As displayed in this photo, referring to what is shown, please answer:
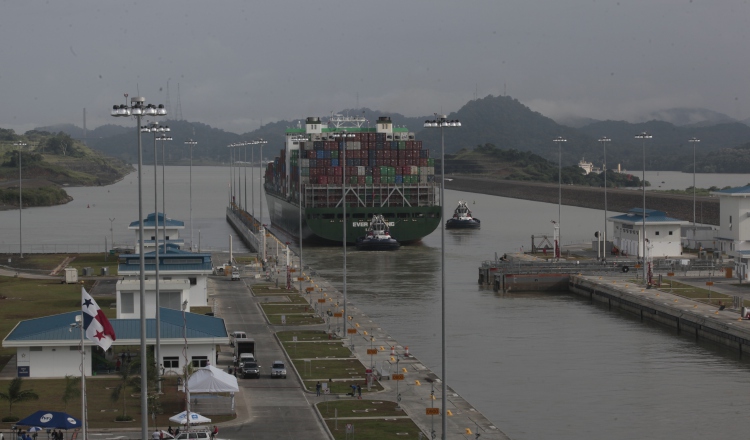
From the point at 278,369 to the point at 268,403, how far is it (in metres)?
3.87

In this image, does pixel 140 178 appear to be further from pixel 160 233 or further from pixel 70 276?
pixel 160 233

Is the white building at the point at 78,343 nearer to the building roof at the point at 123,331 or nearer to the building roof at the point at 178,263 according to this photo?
the building roof at the point at 123,331

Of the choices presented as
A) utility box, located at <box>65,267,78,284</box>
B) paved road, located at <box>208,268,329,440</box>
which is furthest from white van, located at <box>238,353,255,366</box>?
utility box, located at <box>65,267,78,284</box>

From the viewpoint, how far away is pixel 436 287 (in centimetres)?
6744

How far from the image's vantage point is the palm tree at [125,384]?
1227 inches

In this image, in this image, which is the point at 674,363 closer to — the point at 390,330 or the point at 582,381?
the point at 582,381

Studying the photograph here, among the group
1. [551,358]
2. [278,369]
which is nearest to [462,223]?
[551,358]

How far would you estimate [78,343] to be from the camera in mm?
35688

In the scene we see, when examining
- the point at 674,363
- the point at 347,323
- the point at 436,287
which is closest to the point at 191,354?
the point at 347,323

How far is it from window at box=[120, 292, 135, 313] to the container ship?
48.4 meters

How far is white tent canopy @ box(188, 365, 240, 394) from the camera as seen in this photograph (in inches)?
1222

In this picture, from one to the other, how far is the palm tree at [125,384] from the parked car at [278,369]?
4355 mm

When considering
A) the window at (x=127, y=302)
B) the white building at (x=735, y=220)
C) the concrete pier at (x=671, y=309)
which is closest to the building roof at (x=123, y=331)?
the window at (x=127, y=302)

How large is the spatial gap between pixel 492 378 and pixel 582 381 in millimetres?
2956
